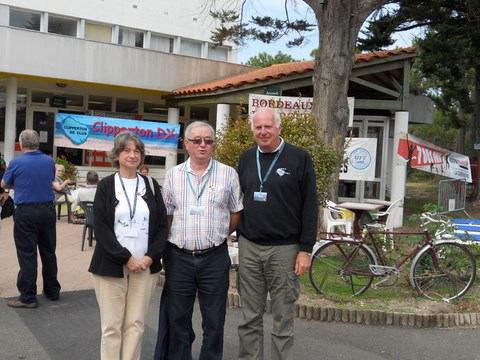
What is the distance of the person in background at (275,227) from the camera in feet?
12.8

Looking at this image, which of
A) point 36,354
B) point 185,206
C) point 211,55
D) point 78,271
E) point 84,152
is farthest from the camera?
point 211,55

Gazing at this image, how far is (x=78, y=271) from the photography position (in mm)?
7656

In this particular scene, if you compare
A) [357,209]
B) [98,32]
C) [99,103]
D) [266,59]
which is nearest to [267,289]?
[357,209]

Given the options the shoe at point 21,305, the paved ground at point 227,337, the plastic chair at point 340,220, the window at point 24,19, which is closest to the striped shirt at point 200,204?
the paved ground at point 227,337

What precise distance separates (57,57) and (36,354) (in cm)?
1162

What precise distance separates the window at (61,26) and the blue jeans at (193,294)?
15218 mm

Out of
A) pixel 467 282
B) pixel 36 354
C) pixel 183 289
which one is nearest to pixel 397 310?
pixel 467 282

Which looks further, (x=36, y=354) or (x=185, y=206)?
(x=36, y=354)

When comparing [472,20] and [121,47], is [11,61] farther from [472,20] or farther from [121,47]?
[472,20]

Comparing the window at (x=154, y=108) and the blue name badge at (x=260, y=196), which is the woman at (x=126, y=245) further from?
Answer: the window at (x=154, y=108)

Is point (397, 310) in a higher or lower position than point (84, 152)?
lower

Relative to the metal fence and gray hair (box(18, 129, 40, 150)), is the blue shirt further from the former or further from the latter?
the metal fence

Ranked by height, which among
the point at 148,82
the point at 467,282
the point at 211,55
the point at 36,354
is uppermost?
the point at 211,55

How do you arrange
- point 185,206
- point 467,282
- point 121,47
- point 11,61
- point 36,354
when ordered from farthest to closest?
point 121,47 < point 11,61 < point 467,282 < point 36,354 < point 185,206
